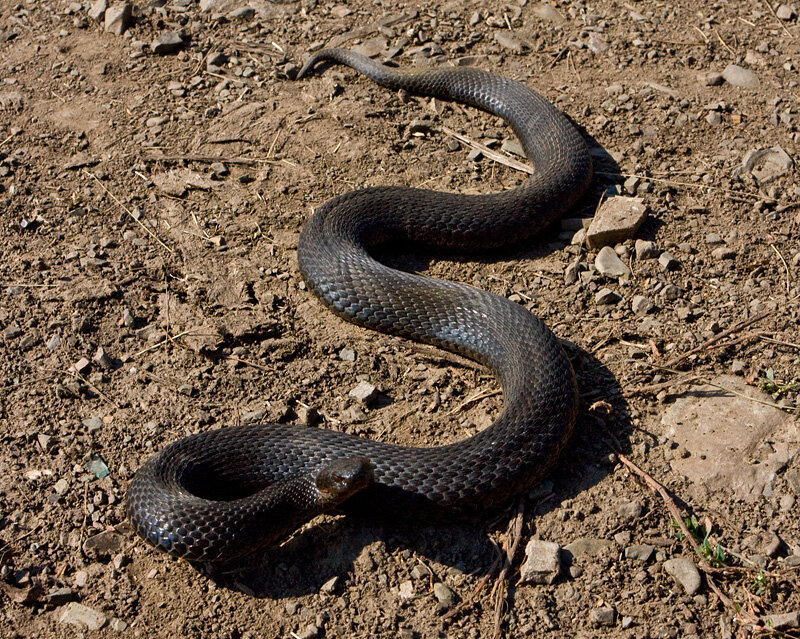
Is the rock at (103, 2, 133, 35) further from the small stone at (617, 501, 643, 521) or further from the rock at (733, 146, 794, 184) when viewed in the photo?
the small stone at (617, 501, 643, 521)

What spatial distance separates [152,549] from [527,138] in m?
4.99

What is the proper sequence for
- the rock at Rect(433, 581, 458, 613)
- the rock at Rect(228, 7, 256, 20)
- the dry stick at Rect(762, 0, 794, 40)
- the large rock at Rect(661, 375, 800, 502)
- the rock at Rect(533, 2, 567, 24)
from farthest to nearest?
1. the rock at Rect(228, 7, 256, 20)
2. the rock at Rect(533, 2, 567, 24)
3. the dry stick at Rect(762, 0, 794, 40)
4. the large rock at Rect(661, 375, 800, 502)
5. the rock at Rect(433, 581, 458, 613)

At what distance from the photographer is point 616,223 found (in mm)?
6809

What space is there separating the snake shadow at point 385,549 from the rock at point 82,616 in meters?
0.57

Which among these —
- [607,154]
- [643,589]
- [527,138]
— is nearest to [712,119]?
[607,154]

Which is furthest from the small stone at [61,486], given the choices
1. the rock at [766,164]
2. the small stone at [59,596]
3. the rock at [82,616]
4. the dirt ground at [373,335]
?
the rock at [766,164]

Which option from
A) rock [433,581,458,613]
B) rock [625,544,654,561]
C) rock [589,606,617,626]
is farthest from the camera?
rock [625,544,654,561]

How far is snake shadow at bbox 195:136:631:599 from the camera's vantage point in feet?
15.4

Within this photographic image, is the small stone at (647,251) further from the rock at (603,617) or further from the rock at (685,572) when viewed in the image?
the rock at (603,617)

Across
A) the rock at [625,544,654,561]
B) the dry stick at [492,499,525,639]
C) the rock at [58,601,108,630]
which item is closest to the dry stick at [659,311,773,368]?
the rock at [625,544,654,561]

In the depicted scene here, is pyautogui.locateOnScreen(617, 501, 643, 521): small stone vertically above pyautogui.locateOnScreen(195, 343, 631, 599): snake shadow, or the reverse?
pyautogui.locateOnScreen(617, 501, 643, 521): small stone

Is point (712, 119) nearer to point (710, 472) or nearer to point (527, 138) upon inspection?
point (527, 138)

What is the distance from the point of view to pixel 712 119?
791 cm

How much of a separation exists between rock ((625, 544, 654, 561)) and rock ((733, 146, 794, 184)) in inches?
155
